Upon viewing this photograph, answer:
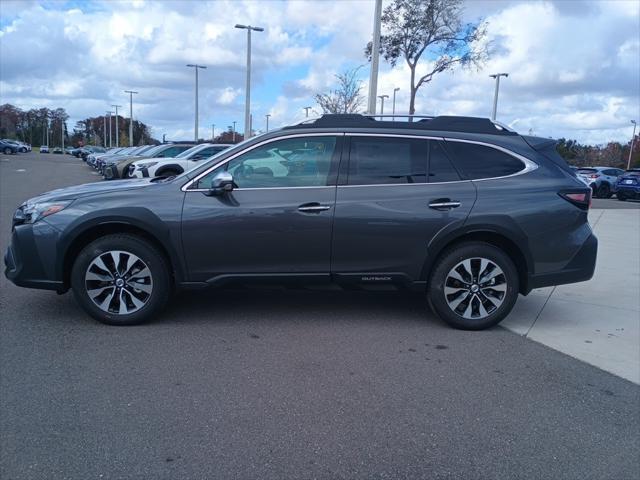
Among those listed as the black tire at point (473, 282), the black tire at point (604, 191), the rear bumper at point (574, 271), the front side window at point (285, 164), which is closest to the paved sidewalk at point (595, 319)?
the black tire at point (473, 282)

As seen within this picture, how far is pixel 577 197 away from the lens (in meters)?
5.25

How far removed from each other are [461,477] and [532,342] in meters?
2.46

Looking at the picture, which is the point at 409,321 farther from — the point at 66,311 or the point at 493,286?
the point at 66,311

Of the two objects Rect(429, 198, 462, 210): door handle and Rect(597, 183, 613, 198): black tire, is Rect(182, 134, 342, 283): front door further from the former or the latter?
Rect(597, 183, 613, 198): black tire

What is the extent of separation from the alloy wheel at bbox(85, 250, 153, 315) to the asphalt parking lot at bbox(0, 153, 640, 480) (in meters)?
0.23

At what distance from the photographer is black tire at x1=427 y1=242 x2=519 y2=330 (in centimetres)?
518

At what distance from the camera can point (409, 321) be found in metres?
5.52

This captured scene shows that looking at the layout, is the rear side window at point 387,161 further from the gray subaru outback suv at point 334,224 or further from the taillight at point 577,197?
the taillight at point 577,197

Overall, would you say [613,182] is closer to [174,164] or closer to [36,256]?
[174,164]

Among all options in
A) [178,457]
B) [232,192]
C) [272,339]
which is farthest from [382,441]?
[232,192]

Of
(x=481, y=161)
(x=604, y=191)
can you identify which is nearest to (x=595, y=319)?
(x=481, y=161)

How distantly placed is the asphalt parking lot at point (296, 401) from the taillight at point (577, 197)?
1361mm

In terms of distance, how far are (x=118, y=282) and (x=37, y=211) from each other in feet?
3.09

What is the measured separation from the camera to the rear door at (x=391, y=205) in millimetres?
5059
